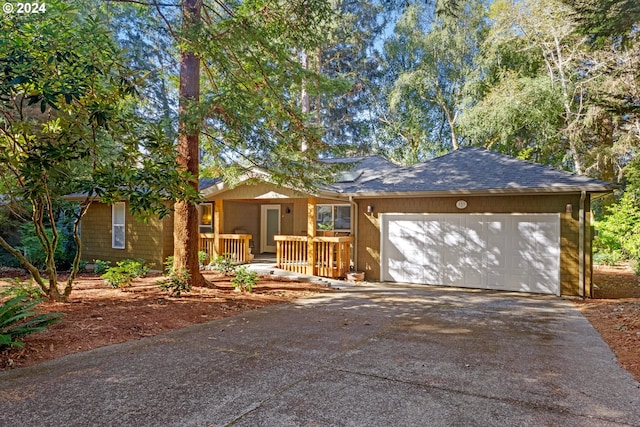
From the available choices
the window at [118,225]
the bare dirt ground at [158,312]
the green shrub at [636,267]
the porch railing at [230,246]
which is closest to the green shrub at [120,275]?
the bare dirt ground at [158,312]

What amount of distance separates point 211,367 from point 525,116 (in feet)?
56.1

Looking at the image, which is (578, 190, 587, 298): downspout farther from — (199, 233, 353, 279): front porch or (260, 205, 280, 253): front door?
(260, 205, 280, 253): front door

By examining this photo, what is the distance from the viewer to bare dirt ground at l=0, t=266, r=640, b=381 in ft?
15.3

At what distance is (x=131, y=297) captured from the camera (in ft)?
24.4

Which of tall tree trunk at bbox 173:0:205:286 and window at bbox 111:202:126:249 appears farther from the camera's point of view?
window at bbox 111:202:126:249

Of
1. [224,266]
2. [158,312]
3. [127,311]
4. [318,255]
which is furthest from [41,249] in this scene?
[318,255]

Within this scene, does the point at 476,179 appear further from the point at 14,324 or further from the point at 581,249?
the point at 14,324

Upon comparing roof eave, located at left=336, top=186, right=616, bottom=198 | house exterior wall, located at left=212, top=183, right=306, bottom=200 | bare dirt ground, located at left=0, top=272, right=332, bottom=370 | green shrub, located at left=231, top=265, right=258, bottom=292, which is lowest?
bare dirt ground, located at left=0, top=272, right=332, bottom=370

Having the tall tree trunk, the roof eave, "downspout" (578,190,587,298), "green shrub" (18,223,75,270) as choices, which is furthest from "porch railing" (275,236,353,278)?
"green shrub" (18,223,75,270)

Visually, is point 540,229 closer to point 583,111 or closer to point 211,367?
point 211,367

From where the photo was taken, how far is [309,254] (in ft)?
35.8

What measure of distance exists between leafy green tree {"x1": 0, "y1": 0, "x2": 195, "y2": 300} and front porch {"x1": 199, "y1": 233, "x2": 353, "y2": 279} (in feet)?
18.5

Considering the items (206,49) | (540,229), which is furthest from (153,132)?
(540,229)

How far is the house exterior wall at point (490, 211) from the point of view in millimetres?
8766
